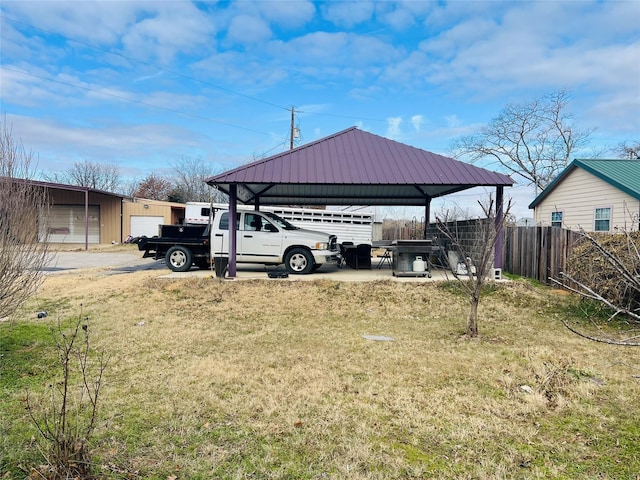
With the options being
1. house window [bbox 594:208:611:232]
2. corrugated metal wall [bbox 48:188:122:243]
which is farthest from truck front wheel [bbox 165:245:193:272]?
corrugated metal wall [bbox 48:188:122:243]

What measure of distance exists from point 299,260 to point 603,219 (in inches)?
411

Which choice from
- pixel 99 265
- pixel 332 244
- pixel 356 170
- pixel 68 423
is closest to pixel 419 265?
pixel 332 244

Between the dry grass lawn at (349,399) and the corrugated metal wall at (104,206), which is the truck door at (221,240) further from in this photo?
the corrugated metal wall at (104,206)

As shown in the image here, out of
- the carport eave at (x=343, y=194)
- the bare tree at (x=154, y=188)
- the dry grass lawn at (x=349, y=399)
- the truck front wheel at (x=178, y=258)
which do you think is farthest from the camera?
the bare tree at (x=154, y=188)

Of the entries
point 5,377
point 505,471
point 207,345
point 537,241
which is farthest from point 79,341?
point 537,241

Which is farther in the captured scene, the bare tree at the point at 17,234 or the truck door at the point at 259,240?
the truck door at the point at 259,240

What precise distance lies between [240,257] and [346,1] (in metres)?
6.97

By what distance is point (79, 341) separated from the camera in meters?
5.64

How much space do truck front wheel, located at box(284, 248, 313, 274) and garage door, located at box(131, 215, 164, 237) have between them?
19.5 m

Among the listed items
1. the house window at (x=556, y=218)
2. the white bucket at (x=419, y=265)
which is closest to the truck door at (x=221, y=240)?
the white bucket at (x=419, y=265)

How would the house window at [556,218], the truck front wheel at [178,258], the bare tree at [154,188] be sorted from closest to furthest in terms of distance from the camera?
the truck front wheel at [178,258] → the house window at [556,218] → the bare tree at [154,188]

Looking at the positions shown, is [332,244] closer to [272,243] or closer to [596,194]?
[272,243]

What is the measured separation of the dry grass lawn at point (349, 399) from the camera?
2789 millimetres

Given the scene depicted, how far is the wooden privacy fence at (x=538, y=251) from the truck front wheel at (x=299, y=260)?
16.7 feet
